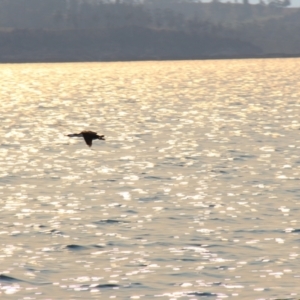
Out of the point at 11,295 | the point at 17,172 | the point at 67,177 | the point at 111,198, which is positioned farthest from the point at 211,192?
the point at 11,295

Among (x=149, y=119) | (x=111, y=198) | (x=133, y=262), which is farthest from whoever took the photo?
(x=149, y=119)

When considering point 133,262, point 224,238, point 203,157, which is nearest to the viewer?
point 133,262

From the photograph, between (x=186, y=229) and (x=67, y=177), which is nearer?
(x=186, y=229)

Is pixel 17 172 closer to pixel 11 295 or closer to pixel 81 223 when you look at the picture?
pixel 81 223

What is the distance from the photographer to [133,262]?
28328mm

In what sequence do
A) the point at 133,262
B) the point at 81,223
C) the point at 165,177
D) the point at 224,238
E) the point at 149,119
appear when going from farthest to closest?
the point at 149,119, the point at 165,177, the point at 81,223, the point at 224,238, the point at 133,262

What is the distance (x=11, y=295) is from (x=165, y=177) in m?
22.9

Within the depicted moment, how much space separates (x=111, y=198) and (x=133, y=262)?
40.4ft

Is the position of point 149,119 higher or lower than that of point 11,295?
higher

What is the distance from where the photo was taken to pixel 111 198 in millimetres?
40531

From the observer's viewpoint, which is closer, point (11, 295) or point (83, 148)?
point (11, 295)

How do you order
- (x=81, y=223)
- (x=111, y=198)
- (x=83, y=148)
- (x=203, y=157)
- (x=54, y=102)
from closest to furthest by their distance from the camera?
(x=81, y=223) < (x=111, y=198) < (x=203, y=157) < (x=83, y=148) < (x=54, y=102)

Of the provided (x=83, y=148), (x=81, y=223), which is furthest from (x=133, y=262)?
(x=83, y=148)

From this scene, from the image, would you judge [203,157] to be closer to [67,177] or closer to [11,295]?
[67,177]
